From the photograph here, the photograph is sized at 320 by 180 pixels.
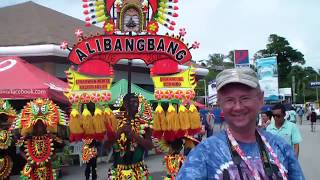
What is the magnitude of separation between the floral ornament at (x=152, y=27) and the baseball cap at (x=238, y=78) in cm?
408

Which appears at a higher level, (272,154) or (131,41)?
(131,41)

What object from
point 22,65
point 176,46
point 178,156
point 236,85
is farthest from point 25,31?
point 236,85

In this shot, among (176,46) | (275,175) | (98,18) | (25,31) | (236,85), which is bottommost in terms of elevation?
(275,175)

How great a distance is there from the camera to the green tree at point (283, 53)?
7956 centimetres

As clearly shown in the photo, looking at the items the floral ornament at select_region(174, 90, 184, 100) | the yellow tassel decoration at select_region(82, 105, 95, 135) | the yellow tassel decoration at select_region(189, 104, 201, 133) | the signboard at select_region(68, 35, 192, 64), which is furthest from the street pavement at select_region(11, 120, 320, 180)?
the yellow tassel decoration at select_region(82, 105, 95, 135)

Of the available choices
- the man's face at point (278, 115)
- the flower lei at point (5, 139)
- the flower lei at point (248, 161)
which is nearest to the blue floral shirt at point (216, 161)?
the flower lei at point (248, 161)

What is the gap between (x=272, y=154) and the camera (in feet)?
6.80

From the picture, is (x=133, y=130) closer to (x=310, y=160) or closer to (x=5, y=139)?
(x=5, y=139)

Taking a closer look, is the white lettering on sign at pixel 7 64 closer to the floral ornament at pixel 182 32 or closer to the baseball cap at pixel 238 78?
the floral ornament at pixel 182 32

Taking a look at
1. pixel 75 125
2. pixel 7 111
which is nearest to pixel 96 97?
pixel 75 125

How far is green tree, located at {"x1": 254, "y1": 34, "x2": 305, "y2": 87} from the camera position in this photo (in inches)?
3132

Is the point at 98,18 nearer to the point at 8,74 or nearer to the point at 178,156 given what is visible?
the point at 178,156

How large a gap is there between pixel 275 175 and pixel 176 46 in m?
4.28

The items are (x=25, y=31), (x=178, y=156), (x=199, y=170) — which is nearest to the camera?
(x=199, y=170)
